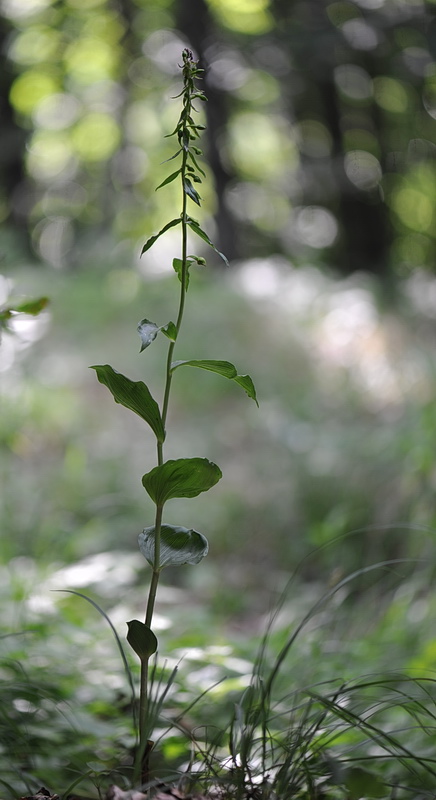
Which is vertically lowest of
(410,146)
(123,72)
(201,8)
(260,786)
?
(260,786)

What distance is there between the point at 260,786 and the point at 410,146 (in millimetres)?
5555

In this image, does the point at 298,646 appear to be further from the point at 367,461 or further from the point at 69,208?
the point at 69,208

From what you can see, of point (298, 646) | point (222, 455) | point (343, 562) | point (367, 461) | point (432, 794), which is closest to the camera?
point (432, 794)

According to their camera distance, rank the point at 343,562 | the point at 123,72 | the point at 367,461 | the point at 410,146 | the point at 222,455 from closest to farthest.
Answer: the point at 343,562
the point at 367,461
the point at 222,455
the point at 410,146
the point at 123,72

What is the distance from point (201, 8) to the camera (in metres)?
5.96

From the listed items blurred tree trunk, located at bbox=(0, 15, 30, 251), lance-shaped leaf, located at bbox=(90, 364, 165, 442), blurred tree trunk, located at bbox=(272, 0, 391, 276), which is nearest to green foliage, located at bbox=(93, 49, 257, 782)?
lance-shaped leaf, located at bbox=(90, 364, 165, 442)

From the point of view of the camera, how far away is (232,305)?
502cm

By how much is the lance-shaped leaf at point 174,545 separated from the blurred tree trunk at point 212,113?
4.98m

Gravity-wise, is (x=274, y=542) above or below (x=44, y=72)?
below

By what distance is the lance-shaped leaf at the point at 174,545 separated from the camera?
934 mm

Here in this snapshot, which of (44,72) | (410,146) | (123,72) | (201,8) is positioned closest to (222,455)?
(410,146)

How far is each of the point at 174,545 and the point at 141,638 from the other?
0.12 metres

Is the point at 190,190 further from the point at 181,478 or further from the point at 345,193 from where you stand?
the point at 345,193

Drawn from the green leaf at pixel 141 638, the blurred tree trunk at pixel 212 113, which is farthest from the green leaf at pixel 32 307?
the blurred tree trunk at pixel 212 113
